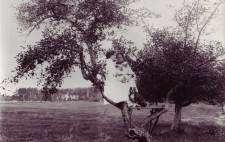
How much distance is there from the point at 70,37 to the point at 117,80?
9.16 ft

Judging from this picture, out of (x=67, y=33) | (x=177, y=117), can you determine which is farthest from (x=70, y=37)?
(x=177, y=117)

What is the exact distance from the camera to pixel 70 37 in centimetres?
1733

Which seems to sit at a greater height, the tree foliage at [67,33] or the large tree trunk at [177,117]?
the tree foliage at [67,33]

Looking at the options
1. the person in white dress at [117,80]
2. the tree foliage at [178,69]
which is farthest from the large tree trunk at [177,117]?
the person in white dress at [117,80]

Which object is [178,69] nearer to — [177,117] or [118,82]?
[118,82]

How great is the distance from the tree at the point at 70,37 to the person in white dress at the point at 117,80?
0.32 meters

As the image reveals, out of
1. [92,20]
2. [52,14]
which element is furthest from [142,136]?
[52,14]

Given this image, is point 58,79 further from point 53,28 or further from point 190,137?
point 190,137

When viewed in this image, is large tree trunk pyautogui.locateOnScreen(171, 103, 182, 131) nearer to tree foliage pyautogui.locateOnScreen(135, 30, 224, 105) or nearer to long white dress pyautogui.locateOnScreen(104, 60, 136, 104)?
tree foliage pyautogui.locateOnScreen(135, 30, 224, 105)

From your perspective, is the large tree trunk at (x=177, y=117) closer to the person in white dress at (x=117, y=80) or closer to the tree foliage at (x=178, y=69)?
the tree foliage at (x=178, y=69)

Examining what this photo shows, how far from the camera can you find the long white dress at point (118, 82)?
17688 mm

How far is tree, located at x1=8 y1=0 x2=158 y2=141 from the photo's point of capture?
17.2m

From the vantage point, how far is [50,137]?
31.9 m

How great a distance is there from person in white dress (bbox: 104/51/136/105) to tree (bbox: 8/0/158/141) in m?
0.32
